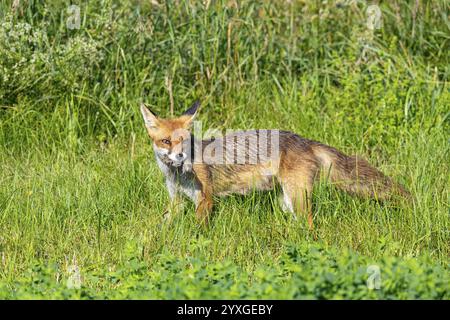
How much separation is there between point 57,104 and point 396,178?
3.37 meters

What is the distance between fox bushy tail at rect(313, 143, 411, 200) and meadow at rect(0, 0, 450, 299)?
0.47ft

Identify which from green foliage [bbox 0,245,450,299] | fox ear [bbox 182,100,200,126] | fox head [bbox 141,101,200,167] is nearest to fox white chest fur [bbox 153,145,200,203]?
fox head [bbox 141,101,200,167]

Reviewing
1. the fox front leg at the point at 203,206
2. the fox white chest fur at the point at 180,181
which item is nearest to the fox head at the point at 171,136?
the fox white chest fur at the point at 180,181

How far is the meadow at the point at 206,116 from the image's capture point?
632cm

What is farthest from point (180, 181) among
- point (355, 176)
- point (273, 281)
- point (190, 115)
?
point (273, 281)

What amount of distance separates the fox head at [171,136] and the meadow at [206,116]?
477 millimetres

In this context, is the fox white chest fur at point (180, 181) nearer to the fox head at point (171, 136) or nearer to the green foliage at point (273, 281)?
the fox head at point (171, 136)

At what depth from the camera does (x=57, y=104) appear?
8.58m

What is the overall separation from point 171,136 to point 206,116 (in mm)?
2037

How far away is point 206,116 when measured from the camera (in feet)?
28.9

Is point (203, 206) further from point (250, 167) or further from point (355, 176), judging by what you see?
point (355, 176)
